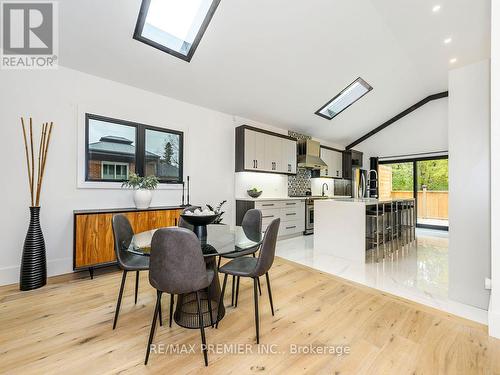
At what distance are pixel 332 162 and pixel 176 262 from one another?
642 centimetres

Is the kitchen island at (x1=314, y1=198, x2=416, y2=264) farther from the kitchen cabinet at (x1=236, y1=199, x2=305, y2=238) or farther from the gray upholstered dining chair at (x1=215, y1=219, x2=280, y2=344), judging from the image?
the gray upholstered dining chair at (x1=215, y1=219, x2=280, y2=344)

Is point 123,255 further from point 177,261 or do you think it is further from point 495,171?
point 495,171

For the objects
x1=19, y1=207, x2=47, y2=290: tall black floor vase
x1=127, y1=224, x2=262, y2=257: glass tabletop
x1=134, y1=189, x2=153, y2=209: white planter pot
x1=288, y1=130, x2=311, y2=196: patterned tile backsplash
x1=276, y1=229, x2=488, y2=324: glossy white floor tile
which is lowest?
x1=276, y1=229, x2=488, y2=324: glossy white floor tile

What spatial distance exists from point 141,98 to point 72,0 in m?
1.35

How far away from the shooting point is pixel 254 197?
4840mm

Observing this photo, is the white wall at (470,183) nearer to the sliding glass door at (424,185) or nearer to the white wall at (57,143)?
the white wall at (57,143)

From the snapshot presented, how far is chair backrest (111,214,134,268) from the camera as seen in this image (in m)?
1.85

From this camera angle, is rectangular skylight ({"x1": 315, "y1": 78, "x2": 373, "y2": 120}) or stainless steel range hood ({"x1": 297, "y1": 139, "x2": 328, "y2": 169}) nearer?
rectangular skylight ({"x1": 315, "y1": 78, "x2": 373, "y2": 120})

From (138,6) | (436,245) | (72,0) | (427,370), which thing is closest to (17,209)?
(72,0)

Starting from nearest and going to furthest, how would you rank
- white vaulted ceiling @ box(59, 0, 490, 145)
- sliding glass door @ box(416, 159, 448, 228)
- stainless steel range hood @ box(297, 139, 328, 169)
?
white vaulted ceiling @ box(59, 0, 490, 145)
stainless steel range hood @ box(297, 139, 328, 169)
sliding glass door @ box(416, 159, 448, 228)

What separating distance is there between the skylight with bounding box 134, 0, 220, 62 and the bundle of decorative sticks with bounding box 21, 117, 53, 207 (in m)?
1.60

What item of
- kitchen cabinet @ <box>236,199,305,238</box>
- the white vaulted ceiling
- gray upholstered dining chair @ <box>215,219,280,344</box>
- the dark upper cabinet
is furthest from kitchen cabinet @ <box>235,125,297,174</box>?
gray upholstered dining chair @ <box>215,219,280,344</box>

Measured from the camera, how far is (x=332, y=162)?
274 inches

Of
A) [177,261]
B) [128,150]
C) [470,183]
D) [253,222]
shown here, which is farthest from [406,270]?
[128,150]
